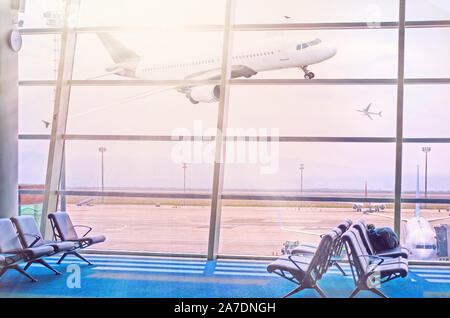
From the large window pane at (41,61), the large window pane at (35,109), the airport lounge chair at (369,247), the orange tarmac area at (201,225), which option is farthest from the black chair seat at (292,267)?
the large window pane at (41,61)

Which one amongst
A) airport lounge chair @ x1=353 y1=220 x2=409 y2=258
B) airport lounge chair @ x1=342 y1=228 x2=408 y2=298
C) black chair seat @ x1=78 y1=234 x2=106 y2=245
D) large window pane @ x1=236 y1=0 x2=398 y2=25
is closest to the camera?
airport lounge chair @ x1=342 y1=228 x2=408 y2=298

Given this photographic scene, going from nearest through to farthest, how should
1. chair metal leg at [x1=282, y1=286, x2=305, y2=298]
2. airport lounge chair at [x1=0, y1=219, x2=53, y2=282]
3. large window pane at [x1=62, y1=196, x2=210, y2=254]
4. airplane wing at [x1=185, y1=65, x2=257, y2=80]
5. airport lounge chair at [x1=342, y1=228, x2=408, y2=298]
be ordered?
airport lounge chair at [x1=342, y1=228, x2=408, y2=298] < chair metal leg at [x1=282, y1=286, x2=305, y2=298] < airport lounge chair at [x1=0, y1=219, x2=53, y2=282] < large window pane at [x1=62, y1=196, x2=210, y2=254] < airplane wing at [x1=185, y1=65, x2=257, y2=80]

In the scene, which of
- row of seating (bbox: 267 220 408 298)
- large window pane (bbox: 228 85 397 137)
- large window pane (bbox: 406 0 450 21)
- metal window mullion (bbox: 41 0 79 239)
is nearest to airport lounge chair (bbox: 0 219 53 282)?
metal window mullion (bbox: 41 0 79 239)

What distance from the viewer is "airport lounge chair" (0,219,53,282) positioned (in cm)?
523

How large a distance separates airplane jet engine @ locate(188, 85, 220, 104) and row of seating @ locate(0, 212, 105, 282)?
2187 mm

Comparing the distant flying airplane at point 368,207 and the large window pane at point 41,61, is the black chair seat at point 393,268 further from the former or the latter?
the large window pane at point 41,61

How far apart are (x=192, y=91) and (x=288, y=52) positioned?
1.40 m

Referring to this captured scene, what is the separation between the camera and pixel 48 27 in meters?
7.23

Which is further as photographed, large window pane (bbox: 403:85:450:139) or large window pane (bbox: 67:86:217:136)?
large window pane (bbox: 67:86:217:136)

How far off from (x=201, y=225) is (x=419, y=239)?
2.80 metres

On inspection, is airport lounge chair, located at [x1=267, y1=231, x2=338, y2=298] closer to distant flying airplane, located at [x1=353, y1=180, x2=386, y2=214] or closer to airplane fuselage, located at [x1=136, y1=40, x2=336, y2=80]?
distant flying airplane, located at [x1=353, y1=180, x2=386, y2=214]

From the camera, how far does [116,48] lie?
7.17 meters

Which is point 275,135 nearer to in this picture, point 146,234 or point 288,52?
point 288,52

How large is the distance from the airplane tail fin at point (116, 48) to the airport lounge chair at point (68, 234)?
2262mm
